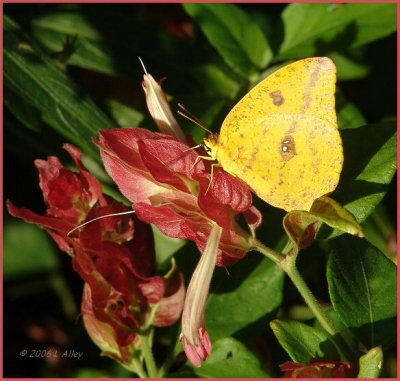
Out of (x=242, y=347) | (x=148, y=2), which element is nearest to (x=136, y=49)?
(x=148, y=2)

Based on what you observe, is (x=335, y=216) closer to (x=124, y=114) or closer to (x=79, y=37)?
(x=124, y=114)

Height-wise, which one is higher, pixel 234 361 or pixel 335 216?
pixel 335 216

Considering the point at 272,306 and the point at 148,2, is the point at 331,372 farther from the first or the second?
the point at 148,2

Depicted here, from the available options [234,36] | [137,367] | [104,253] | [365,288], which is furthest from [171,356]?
[234,36]

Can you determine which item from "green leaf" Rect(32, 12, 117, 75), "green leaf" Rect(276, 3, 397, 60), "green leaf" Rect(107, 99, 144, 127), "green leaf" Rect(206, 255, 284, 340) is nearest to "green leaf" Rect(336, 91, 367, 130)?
"green leaf" Rect(276, 3, 397, 60)

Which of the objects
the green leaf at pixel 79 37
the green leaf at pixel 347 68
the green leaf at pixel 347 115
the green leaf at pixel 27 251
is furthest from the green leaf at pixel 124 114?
the green leaf at pixel 27 251

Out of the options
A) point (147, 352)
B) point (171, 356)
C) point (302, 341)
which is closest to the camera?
point (302, 341)

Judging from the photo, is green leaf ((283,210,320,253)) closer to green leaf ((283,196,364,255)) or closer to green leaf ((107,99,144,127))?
green leaf ((283,196,364,255))

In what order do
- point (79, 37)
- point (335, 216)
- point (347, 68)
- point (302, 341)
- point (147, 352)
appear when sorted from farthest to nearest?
1. point (347, 68)
2. point (79, 37)
3. point (147, 352)
4. point (302, 341)
5. point (335, 216)
